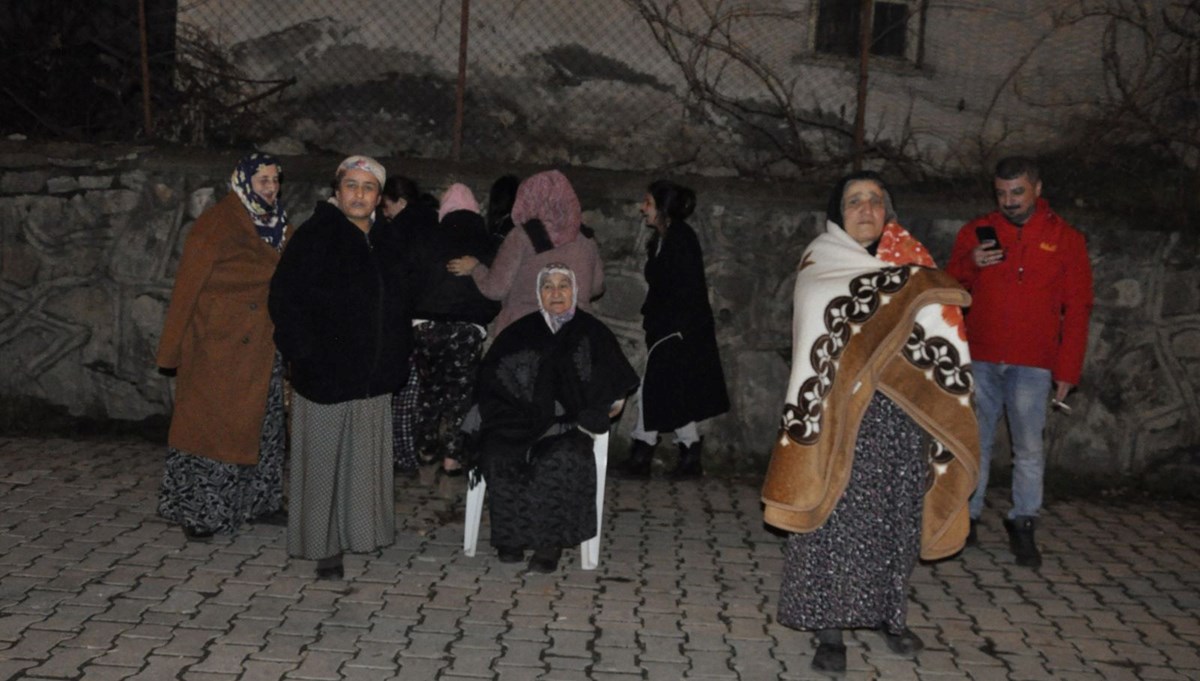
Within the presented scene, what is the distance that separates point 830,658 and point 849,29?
7.04m

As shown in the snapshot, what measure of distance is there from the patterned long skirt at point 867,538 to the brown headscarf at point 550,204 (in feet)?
8.31

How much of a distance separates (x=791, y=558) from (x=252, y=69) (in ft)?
23.1

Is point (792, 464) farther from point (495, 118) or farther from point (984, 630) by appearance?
point (495, 118)

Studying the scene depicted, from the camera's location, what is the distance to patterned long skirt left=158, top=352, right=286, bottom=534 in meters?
6.87

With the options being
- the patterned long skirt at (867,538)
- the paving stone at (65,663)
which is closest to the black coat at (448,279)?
the patterned long skirt at (867,538)

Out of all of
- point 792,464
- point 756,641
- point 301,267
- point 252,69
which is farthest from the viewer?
point 252,69

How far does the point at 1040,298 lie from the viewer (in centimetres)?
705

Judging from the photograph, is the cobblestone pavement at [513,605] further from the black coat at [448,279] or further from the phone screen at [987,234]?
the phone screen at [987,234]

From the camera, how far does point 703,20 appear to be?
1110cm

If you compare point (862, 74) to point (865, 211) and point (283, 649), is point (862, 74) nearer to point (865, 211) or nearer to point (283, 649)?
point (865, 211)

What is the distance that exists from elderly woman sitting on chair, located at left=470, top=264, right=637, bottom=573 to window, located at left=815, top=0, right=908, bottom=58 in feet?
17.5

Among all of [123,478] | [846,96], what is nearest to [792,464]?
[123,478]

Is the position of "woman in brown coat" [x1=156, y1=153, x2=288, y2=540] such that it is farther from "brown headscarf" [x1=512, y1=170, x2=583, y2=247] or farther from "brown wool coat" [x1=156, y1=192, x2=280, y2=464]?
"brown headscarf" [x1=512, y1=170, x2=583, y2=247]

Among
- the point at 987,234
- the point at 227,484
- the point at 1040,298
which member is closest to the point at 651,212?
the point at 987,234
